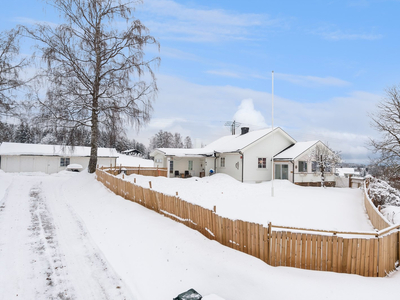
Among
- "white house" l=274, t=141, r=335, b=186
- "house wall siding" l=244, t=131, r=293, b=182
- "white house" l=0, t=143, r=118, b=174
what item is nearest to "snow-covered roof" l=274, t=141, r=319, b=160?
"white house" l=274, t=141, r=335, b=186

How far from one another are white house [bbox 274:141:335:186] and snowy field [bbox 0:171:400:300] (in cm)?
1846

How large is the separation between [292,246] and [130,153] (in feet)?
271

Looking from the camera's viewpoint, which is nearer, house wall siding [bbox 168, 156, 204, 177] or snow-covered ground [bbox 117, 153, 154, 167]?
house wall siding [bbox 168, 156, 204, 177]

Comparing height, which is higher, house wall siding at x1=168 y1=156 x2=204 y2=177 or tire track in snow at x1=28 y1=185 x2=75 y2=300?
house wall siding at x1=168 y1=156 x2=204 y2=177

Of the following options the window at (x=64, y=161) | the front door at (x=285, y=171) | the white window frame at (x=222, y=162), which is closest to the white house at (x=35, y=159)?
the window at (x=64, y=161)

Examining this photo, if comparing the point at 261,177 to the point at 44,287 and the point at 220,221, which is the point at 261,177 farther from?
the point at 44,287

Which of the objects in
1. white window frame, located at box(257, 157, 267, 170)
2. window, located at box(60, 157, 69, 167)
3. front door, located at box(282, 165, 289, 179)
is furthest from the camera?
window, located at box(60, 157, 69, 167)

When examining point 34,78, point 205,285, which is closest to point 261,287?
point 205,285

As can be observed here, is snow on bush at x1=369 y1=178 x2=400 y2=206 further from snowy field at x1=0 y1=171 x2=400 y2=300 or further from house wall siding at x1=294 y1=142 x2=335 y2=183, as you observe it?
snowy field at x1=0 y1=171 x2=400 y2=300

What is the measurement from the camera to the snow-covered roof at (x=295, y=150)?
24.9 metres

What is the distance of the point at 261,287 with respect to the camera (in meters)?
5.24

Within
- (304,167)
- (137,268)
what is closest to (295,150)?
(304,167)

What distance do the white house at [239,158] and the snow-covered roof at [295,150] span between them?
71cm

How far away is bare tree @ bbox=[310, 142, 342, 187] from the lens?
957 inches
